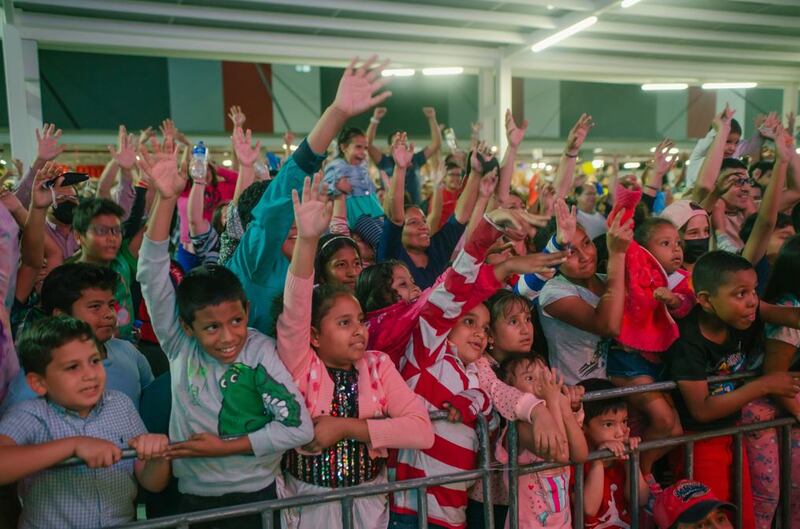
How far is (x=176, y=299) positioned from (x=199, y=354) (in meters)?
0.22

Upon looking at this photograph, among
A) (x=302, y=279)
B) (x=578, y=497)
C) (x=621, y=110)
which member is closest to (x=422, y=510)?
(x=578, y=497)

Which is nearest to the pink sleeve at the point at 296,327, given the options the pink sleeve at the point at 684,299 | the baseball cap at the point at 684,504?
the baseball cap at the point at 684,504

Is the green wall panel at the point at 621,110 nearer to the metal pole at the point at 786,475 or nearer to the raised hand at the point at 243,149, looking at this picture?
the raised hand at the point at 243,149

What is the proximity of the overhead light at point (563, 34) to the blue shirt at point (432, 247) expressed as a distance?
18.5 ft

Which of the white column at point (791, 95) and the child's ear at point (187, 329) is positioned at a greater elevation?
the white column at point (791, 95)

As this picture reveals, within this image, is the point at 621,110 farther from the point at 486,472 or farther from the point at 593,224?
the point at 486,472

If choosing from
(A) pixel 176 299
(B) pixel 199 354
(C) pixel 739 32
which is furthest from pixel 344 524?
(C) pixel 739 32

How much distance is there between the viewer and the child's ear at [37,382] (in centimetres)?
189

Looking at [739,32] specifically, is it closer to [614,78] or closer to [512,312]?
[614,78]

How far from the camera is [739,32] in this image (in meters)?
9.83

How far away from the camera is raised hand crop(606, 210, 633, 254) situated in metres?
2.55

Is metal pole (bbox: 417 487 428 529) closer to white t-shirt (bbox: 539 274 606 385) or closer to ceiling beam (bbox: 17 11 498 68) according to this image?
white t-shirt (bbox: 539 274 606 385)

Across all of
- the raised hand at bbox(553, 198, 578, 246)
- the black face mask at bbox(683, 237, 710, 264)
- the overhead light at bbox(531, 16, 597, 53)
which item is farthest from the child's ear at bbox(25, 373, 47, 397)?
the overhead light at bbox(531, 16, 597, 53)

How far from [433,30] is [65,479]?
7875 millimetres
